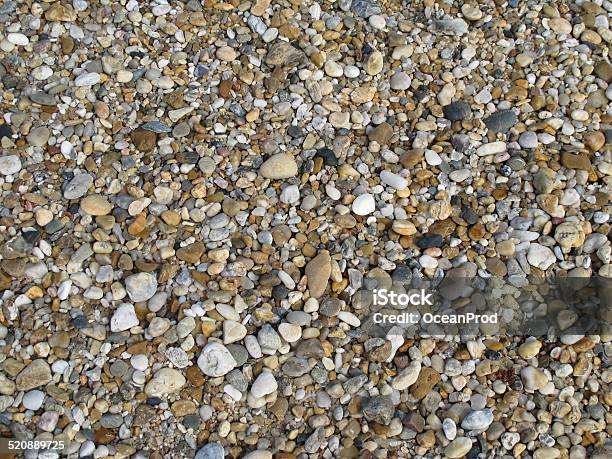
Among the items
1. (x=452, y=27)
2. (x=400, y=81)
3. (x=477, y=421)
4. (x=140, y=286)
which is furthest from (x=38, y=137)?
(x=477, y=421)

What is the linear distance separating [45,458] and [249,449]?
1.96 ft

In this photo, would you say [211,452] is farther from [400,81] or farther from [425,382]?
[400,81]

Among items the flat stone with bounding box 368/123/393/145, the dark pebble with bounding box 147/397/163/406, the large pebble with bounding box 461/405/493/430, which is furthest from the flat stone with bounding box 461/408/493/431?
the flat stone with bounding box 368/123/393/145

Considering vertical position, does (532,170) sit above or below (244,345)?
above

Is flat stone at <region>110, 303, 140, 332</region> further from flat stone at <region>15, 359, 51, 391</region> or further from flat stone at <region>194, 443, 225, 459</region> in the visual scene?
flat stone at <region>194, 443, 225, 459</region>

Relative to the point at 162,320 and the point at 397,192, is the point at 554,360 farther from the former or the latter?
the point at 162,320

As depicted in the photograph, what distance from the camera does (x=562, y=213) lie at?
2535 mm

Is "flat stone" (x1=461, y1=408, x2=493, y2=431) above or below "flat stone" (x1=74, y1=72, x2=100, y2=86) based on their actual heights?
below

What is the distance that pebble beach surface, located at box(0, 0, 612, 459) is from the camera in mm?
2176

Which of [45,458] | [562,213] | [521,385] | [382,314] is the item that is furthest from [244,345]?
[562,213]

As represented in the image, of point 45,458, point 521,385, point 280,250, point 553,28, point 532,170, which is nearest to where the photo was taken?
point 45,458

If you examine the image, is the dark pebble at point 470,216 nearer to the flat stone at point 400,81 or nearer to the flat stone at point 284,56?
the flat stone at point 400,81

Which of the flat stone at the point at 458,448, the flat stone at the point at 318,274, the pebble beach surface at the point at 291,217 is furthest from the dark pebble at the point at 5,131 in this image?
the flat stone at the point at 458,448

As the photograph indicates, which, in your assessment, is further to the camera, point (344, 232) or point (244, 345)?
point (344, 232)
